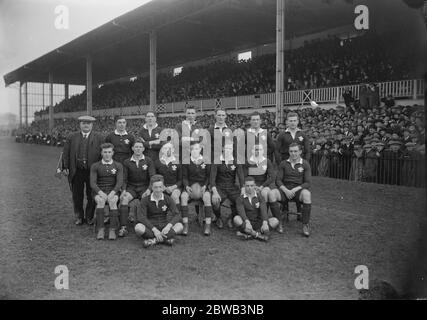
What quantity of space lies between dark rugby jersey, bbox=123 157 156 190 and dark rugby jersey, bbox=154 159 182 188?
0.75 feet

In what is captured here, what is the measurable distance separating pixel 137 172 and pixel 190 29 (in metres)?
19.9

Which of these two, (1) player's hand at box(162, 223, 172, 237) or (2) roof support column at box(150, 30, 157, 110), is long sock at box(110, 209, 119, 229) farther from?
(2) roof support column at box(150, 30, 157, 110)

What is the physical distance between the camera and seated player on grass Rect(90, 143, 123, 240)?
19.0ft

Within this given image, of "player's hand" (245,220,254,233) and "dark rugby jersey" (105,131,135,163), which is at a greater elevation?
"dark rugby jersey" (105,131,135,163)

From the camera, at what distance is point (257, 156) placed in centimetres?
649

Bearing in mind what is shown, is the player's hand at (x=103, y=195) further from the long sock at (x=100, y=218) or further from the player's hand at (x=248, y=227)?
the player's hand at (x=248, y=227)

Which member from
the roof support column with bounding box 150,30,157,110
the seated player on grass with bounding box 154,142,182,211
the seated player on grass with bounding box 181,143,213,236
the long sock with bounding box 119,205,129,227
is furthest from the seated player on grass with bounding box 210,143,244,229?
the roof support column with bounding box 150,30,157,110

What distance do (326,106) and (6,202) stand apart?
1322 centimetres

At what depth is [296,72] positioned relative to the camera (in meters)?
21.0

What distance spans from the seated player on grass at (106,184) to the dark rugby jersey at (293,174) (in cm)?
252

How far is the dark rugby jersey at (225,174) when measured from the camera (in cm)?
632

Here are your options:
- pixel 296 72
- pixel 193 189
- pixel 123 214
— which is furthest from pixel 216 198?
pixel 296 72

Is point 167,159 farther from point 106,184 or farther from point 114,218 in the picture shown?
point 114,218
